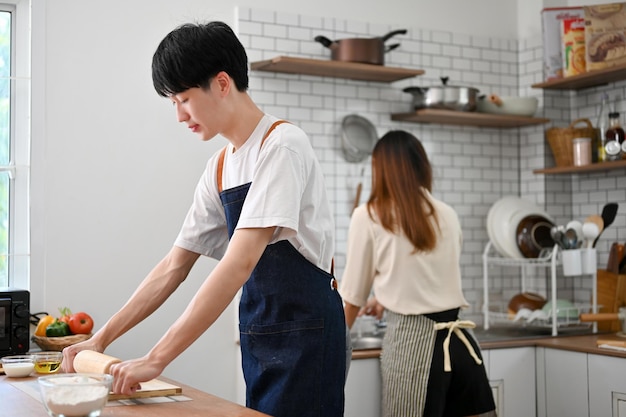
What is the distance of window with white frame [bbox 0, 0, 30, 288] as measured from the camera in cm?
378

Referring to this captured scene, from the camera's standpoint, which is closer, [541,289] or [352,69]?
[352,69]

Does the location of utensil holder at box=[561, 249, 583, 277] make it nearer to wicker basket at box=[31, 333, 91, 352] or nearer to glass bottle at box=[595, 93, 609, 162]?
glass bottle at box=[595, 93, 609, 162]

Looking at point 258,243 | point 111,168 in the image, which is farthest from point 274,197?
point 111,168

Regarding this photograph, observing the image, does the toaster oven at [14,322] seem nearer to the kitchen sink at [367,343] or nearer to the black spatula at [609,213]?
the kitchen sink at [367,343]

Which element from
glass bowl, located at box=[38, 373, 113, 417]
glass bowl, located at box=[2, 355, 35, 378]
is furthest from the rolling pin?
glass bowl, located at box=[38, 373, 113, 417]

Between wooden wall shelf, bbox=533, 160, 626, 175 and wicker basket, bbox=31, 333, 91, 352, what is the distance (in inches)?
101

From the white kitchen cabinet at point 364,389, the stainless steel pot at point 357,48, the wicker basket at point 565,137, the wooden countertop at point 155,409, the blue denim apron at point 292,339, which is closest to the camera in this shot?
the wooden countertop at point 155,409

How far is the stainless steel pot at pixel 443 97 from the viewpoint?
4.45 meters

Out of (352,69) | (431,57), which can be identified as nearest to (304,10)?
(352,69)

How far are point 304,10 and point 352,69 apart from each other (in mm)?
424

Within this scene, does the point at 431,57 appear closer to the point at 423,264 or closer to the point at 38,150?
the point at 423,264

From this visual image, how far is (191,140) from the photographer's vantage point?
4.04 metres

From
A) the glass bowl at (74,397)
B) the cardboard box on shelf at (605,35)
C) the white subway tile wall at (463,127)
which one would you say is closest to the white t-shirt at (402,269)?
the white subway tile wall at (463,127)

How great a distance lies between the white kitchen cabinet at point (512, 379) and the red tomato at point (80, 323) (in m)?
1.76
